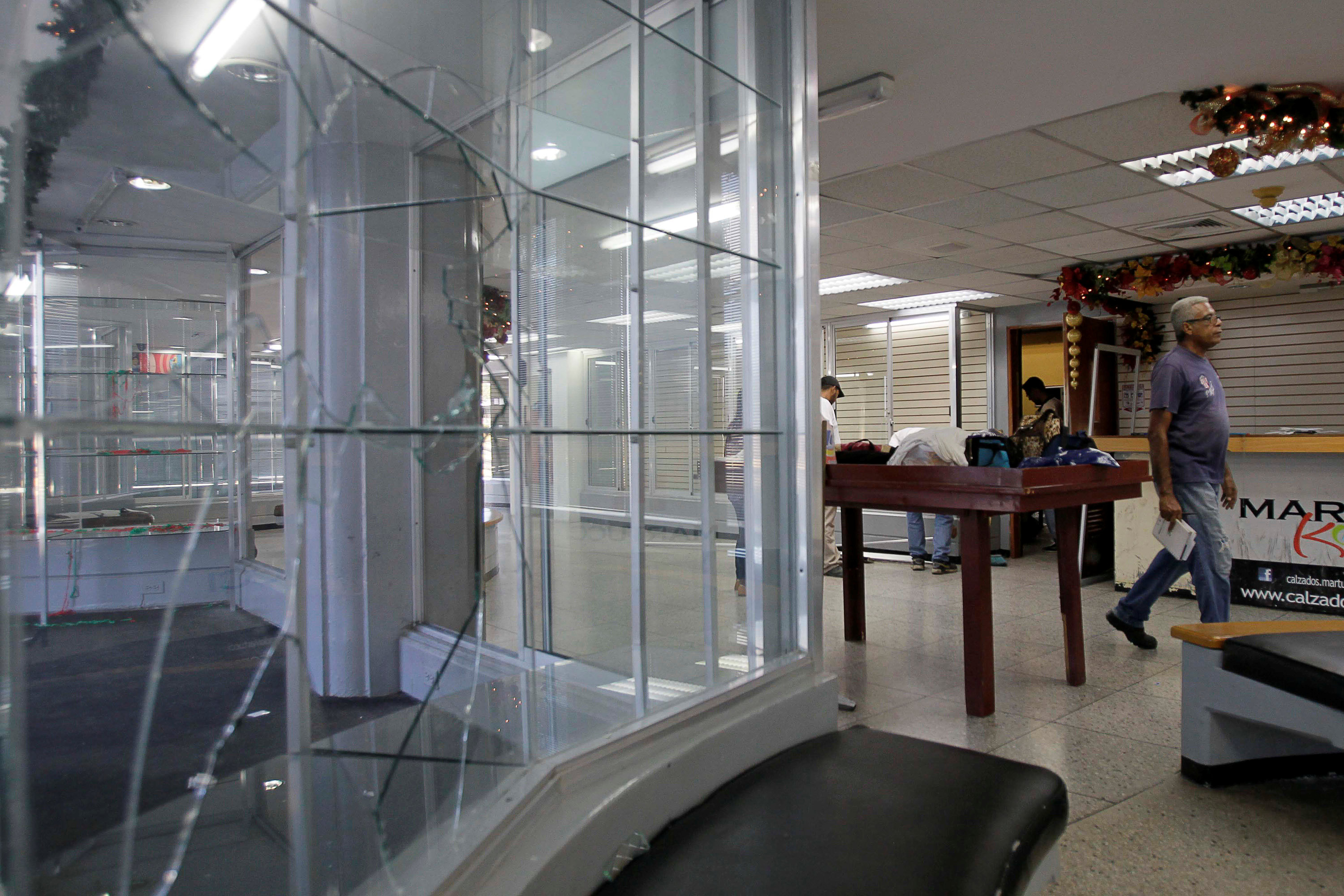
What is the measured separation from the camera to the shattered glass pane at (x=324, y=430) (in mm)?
719

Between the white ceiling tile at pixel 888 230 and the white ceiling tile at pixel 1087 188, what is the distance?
2.64 feet

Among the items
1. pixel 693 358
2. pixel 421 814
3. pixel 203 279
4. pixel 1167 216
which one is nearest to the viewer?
pixel 203 279

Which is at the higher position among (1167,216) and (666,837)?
(1167,216)

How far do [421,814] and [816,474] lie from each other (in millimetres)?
1390

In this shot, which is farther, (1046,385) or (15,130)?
(1046,385)

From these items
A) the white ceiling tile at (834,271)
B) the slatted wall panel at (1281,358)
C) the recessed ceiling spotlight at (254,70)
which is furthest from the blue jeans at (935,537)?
the recessed ceiling spotlight at (254,70)

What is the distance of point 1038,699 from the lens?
3184 mm

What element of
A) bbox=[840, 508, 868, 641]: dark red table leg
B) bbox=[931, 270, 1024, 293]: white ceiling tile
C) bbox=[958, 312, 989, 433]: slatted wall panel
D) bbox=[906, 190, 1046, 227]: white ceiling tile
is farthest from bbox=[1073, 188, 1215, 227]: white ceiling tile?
bbox=[958, 312, 989, 433]: slatted wall panel

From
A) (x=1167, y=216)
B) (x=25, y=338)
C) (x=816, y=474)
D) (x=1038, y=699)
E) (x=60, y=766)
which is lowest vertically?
(x=1038, y=699)

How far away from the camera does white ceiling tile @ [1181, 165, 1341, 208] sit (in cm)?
502

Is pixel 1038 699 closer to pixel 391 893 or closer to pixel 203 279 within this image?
pixel 391 893

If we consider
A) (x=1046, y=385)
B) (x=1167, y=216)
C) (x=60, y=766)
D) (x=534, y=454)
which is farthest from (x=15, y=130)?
(x=1046, y=385)

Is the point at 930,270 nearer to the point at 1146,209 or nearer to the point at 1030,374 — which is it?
the point at 1146,209

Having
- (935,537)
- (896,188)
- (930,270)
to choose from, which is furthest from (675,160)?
(930,270)
